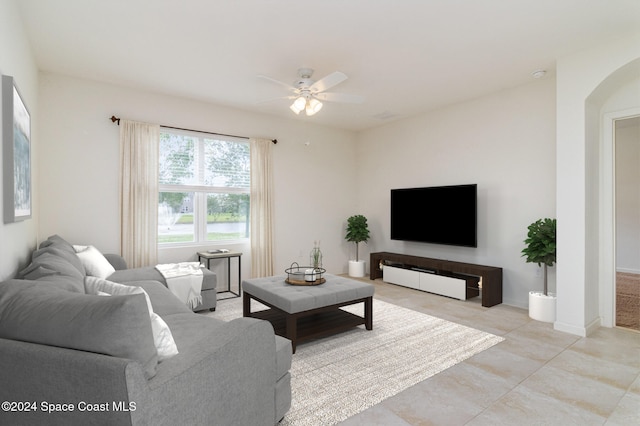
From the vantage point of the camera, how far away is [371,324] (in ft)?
11.0

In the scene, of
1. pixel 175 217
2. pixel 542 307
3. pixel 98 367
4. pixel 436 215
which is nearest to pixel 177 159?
pixel 175 217

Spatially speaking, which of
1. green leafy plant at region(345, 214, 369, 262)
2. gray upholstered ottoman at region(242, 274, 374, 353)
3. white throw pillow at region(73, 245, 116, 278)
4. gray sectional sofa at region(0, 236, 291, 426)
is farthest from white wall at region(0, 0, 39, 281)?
green leafy plant at region(345, 214, 369, 262)

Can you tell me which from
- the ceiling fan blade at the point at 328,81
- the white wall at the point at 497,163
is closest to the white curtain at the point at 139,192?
the ceiling fan blade at the point at 328,81

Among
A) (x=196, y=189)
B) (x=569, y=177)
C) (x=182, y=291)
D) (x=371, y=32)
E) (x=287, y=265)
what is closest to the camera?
(x=371, y=32)

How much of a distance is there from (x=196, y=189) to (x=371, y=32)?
3237 mm

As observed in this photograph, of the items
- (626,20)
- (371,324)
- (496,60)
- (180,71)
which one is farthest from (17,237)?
(626,20)

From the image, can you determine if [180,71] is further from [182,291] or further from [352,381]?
[352,381]

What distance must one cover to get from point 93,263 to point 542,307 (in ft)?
15.6

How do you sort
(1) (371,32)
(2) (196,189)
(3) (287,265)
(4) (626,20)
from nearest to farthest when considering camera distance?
(4) (626,20) < (1) (371,32) < (2) (196,189) < (3) (287,265)

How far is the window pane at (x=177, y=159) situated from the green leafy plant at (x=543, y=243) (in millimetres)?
4484

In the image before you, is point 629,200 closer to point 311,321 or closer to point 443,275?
point 443,275

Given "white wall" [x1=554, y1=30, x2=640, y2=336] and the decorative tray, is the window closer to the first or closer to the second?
the decorative tray

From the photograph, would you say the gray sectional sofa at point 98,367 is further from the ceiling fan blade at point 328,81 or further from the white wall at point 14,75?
the ceiling fan blade at point 328,81

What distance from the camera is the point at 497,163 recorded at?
448cm
